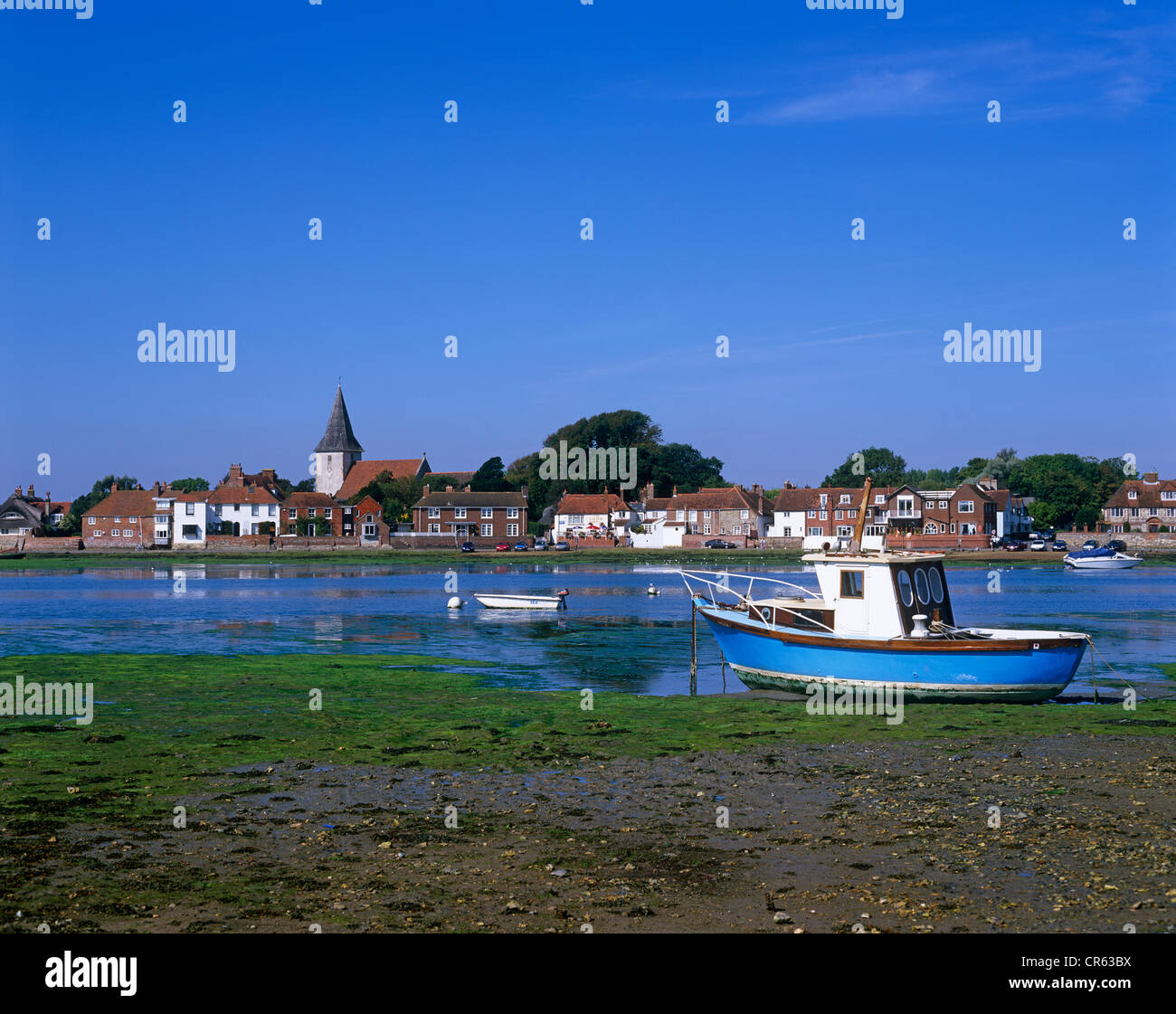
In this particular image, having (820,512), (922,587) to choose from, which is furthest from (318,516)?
(922,587)

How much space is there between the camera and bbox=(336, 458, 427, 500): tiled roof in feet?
573

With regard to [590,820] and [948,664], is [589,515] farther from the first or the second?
[590,820]

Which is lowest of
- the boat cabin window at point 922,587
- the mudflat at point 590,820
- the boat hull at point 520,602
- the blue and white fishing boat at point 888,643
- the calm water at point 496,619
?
the calm water at point 496,619

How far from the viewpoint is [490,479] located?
15888 cm

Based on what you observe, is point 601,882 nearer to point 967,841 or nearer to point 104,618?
point 967,841

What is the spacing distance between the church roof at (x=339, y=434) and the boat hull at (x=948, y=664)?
162 metres

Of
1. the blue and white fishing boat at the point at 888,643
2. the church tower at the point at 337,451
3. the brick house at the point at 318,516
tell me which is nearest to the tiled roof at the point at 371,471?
the church tower at the point at 337,451

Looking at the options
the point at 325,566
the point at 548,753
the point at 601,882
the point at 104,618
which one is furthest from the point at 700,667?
the point at 325,566

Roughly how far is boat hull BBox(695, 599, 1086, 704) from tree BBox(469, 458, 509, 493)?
129739 mm

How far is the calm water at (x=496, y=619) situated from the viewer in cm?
3741

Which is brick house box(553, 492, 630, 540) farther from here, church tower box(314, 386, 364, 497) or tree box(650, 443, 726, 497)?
church tower box(314, 386, 364, 497)

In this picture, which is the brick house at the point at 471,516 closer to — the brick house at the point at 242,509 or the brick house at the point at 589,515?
the brick house at the point at 589,515
